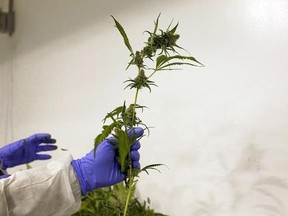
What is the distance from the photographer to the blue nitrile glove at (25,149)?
1.47 meters

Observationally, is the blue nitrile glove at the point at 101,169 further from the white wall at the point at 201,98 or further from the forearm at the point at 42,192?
the white wall at the point at 201,98

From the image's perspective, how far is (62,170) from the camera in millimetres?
1056

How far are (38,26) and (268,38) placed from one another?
1.67 metres

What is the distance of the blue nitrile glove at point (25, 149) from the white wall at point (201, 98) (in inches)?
13.4

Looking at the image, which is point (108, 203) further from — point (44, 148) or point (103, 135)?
point (103, 135)

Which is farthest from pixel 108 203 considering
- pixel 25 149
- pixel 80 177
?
pixel 25 149

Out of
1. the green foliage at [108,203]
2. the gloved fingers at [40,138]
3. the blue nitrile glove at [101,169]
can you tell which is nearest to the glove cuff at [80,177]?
the blue nitrile glove at [101,169]

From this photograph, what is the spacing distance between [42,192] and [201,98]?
0.70 m

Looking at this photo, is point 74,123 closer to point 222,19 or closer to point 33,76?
point 33,76

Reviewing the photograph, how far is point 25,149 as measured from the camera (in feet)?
4.97

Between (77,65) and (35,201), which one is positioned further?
(77,65)

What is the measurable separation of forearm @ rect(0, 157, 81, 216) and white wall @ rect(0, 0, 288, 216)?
0.51 metres

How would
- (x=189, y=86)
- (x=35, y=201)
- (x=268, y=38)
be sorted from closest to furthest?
(x=35, y=201) < (x=268, y=38) < (x=189, y=86)

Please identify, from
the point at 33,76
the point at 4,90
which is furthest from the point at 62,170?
the point at 4,90
